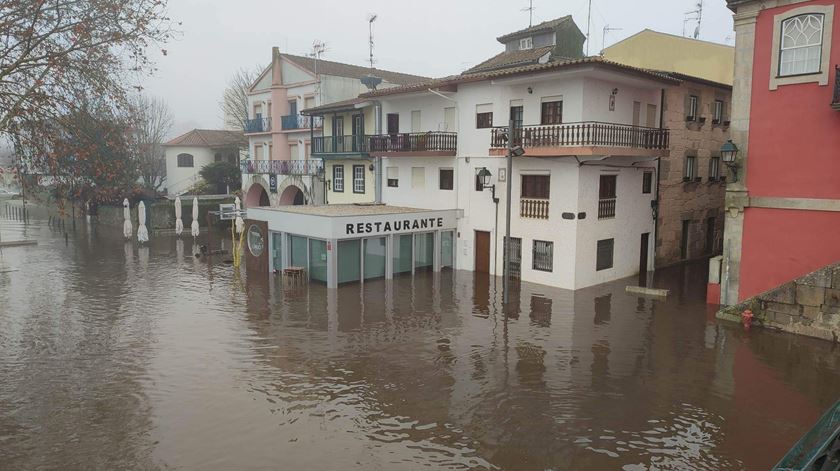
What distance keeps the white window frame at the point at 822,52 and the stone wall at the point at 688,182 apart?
768 cm

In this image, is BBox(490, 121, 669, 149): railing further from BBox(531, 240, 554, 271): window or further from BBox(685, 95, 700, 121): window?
BBox(531, 240, 554, 271): window

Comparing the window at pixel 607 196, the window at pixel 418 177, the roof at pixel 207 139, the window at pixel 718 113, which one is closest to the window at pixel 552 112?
the window at pixel 607 196

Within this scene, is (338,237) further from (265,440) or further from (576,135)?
(265,440)

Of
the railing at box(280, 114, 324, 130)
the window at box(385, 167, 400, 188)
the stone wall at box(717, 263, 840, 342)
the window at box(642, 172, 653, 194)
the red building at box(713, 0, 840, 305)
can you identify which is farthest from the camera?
the railing at box(280, 114, 324, 130)

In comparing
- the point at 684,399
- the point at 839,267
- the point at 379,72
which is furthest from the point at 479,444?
the point at 379,72

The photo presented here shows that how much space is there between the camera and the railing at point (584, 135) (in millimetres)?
20984

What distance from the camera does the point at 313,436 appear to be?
33.2 ft

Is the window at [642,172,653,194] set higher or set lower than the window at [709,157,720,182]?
lower

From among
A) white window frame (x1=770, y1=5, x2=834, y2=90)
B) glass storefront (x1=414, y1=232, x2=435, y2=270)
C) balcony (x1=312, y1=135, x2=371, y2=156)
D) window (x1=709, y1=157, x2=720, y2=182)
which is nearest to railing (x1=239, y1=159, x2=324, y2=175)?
balcony (x1=312, y1=135, x2=371, y2=156)

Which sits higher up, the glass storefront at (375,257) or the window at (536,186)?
the window at (536,186)

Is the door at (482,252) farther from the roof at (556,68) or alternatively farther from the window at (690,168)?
the window at (690,168)

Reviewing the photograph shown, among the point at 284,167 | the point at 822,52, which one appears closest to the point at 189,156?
the point at 284,167

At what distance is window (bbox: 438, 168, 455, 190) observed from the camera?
87.6ft

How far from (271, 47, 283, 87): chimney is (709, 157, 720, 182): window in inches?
1090
